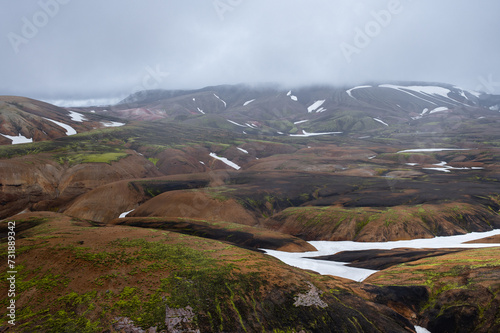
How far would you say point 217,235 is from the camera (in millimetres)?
36562

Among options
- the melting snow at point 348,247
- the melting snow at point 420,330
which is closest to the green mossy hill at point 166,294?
the melting snow at point 420,330

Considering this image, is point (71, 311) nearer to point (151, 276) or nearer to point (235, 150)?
point (151, 276)

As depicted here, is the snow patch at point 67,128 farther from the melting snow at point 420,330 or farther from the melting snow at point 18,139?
the melting snow at point 420,330

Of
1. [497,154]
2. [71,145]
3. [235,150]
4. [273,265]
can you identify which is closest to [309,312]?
[273,265]

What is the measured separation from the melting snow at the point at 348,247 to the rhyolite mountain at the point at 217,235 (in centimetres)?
174

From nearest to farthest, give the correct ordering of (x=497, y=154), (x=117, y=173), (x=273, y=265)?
1. (x=273, y=265)
2. (x=117, y=173)
3. (x=497, y=154)

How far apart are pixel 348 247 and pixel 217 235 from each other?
17626 mm

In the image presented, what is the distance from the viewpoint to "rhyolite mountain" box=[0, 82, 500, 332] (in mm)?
14547

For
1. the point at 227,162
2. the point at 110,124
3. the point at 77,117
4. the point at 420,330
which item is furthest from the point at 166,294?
the point at 77,117

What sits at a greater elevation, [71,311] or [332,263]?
[71,311]

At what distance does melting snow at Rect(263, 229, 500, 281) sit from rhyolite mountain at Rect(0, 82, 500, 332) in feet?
5.70

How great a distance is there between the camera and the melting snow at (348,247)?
87.3 ft

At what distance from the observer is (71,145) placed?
8094cm

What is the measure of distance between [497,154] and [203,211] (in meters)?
112
